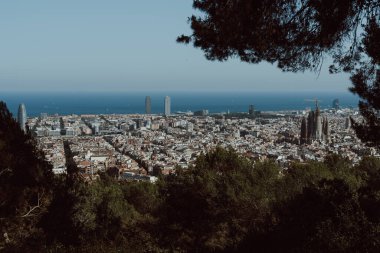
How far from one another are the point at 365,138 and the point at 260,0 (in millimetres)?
1883

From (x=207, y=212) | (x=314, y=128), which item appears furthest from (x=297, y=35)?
(x=314, y=128)

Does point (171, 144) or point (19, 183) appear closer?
point (19, 183)

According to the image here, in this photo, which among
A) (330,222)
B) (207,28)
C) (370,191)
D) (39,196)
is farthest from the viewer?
(370,191)

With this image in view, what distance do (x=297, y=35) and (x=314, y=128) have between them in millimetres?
41323

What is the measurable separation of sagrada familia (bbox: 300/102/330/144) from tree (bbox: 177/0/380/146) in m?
39.3

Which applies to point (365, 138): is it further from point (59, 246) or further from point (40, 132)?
point (40, 132)

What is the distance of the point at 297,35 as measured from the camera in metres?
4.59

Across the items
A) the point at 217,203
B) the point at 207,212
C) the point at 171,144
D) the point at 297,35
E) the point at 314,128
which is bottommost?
the point at 171,144

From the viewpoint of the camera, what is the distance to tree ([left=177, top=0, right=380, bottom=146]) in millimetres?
4219

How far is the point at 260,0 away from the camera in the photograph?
13.7 feet

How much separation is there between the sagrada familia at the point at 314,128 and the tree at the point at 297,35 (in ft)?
129

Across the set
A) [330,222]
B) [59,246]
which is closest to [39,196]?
[59,246]

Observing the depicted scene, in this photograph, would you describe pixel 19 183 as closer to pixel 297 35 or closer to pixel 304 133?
pixel 297 35

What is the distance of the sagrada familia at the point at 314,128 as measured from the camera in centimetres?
4334
